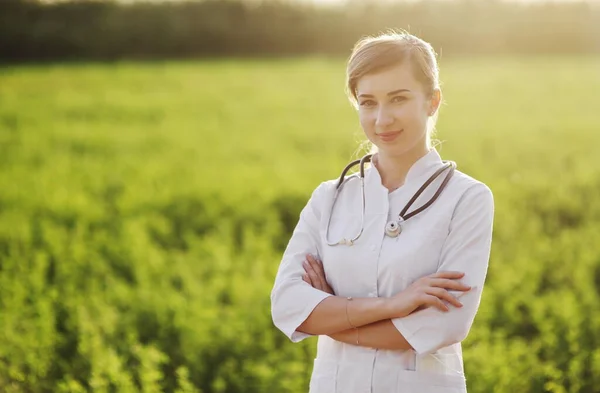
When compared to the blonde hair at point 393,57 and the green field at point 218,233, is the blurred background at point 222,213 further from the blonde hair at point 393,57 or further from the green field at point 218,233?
the blonde hair at point 393,57

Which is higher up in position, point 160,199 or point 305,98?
point 305,98

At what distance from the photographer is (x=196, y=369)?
5559 millimetres

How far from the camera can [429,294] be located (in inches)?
111

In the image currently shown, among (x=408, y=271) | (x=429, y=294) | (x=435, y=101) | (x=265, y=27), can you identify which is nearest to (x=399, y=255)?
(x=408, y=271)

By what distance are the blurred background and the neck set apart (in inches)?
20.3

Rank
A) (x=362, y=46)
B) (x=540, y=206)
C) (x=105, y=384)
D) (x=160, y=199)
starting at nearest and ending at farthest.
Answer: (x=362, y=46) → (x=105, y=384) → (x=540, y=206) → (x=160, y=199)

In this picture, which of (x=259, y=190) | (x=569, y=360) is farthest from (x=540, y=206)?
(x=569, y=360)

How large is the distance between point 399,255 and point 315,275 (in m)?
0.35

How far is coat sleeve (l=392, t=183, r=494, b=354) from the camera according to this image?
113 inches

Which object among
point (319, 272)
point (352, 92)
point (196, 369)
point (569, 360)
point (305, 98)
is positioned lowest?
point (196, 369)

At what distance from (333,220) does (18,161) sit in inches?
475

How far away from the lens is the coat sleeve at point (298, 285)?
9.98ft

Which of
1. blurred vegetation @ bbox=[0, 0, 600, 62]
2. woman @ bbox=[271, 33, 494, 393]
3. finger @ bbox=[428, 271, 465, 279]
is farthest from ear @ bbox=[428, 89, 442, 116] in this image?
blurred vegetation @ bbox=[0, 0, 600, 62]

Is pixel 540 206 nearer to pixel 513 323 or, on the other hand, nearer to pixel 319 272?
pixel 513 323
